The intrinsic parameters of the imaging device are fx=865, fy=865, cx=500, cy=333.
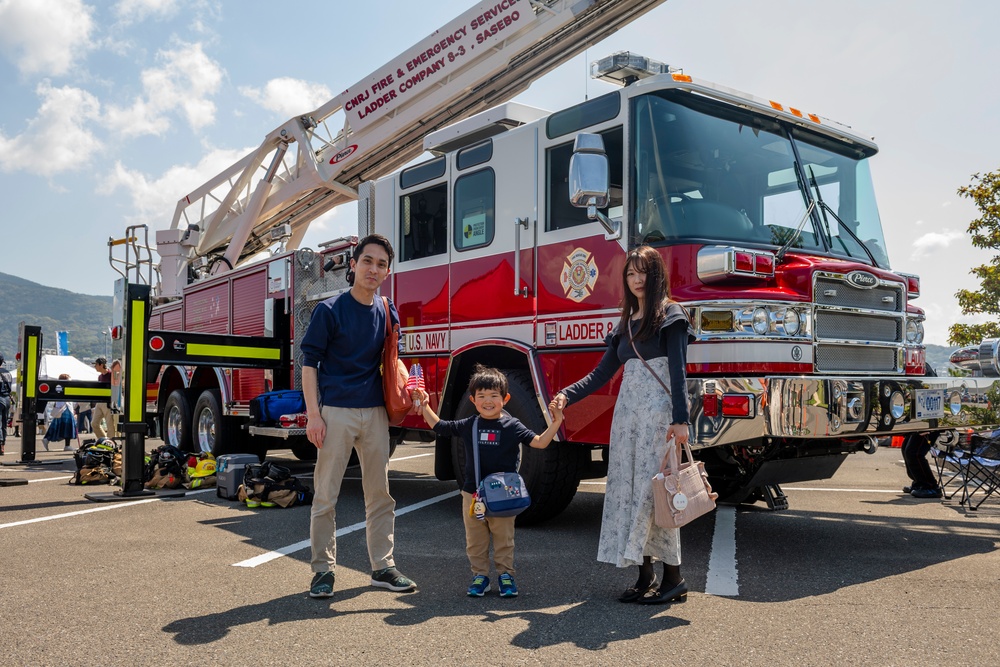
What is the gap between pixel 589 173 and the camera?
16.3ft

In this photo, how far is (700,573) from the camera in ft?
15.8

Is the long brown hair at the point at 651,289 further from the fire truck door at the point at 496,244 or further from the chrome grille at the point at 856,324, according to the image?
the fire truck door at the point at 496,244

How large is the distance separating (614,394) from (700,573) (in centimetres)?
117

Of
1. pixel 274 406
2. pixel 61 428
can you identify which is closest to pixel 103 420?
pixel 61 428

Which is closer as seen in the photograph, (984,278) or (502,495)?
(502,495)

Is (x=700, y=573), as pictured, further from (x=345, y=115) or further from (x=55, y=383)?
(x=55, y=383)

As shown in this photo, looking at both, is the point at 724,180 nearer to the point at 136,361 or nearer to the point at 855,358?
the point at 855,358

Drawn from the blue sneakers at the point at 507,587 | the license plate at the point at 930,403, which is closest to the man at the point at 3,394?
the blue sneakers at the point at 507,587

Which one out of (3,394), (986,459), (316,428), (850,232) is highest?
(850,232)

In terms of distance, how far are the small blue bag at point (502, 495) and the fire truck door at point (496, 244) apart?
1.71 meters

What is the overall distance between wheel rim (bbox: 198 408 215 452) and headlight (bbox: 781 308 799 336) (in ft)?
24.2

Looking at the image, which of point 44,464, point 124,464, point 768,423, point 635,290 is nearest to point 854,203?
point 768,423

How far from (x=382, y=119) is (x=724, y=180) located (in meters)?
6.69

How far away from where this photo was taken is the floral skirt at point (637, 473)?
411cm
